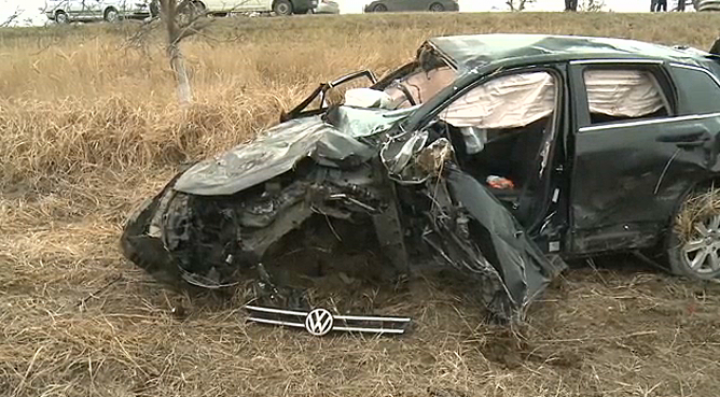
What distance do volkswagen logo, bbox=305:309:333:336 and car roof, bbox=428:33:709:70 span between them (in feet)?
5.69

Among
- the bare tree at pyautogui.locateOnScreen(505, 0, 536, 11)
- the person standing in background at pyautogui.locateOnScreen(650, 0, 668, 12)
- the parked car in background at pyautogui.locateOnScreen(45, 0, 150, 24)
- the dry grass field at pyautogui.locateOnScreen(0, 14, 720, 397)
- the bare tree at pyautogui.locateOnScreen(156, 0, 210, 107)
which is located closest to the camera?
the dry grass field at pyautogui.locateOnScreen(0, 14, 720, 397)

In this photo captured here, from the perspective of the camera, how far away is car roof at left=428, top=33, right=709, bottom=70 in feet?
13.1

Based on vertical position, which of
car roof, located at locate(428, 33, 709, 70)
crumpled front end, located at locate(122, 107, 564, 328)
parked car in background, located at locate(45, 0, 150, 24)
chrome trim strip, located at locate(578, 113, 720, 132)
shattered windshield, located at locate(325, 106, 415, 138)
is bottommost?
crumpled front end, located at locate(122, 107, 564, 328)

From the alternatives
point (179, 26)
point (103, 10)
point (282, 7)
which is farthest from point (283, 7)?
point (179, 26)

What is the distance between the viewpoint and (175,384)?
327cm

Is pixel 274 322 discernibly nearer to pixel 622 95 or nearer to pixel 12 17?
pixel 622 95

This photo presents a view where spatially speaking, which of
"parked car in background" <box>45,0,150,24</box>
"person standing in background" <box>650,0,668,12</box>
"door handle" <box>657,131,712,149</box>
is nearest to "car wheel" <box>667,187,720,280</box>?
"door handle" <box>657,131,712,149</box>

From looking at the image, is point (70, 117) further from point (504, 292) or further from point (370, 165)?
point (504, 292)

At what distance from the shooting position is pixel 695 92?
4164 mm

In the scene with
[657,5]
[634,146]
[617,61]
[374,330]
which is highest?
[657,5]

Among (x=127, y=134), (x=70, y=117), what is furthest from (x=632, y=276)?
(x=70, y=117)

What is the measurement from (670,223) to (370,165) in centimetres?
206

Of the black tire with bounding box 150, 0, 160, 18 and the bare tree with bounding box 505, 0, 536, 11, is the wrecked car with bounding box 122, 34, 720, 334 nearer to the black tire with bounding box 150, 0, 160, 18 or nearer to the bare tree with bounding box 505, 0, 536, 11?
the black tire with bounding box 150, 0, 160, 18

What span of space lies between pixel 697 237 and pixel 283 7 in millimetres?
20281
